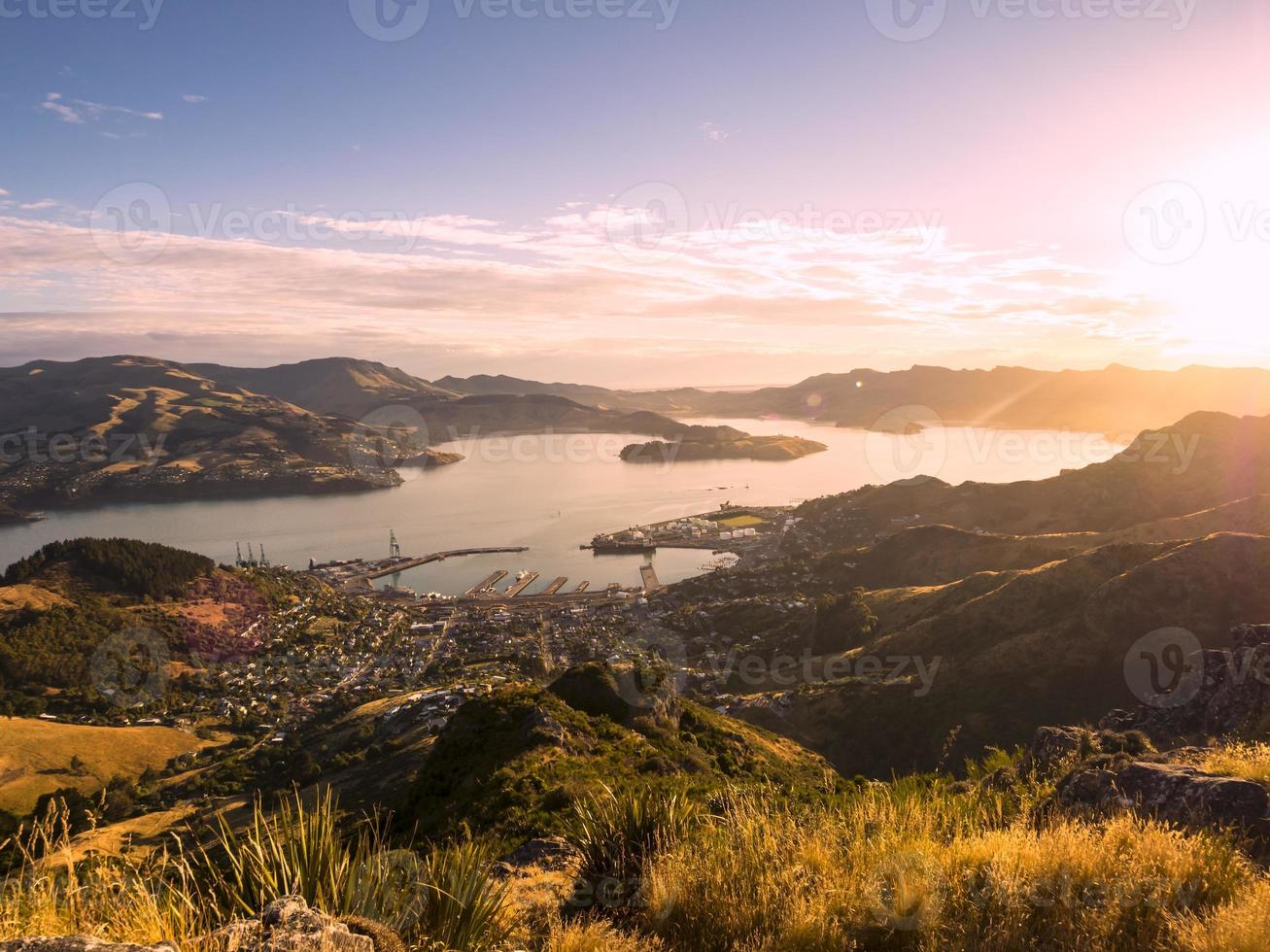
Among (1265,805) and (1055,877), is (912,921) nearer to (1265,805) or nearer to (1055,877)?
(1055,877)

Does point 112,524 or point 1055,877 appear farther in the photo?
point 112,524

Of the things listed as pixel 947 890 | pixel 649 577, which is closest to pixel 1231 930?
pixel 947 890

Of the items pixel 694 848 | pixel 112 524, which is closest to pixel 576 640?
pixel 694 848

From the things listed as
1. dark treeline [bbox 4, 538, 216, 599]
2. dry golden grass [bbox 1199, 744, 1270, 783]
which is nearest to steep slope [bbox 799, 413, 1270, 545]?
dry golden grass [bbox 1199, 744, 1270, 783]

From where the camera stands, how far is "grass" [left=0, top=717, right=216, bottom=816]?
32781 millimetres

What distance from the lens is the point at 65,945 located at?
259cm

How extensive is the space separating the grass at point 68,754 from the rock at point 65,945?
3944 cm

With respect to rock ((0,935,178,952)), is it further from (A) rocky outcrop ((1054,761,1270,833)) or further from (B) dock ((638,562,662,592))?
(B) dock ((638,562,662,592))

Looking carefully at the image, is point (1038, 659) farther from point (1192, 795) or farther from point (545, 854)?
point (545, 854)

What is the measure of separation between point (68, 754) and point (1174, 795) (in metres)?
47.3

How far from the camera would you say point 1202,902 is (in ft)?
13.8

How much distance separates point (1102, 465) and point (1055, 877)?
77954 mm

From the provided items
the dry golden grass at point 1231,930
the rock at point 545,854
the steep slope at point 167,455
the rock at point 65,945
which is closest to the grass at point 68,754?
the rock at point 545,854

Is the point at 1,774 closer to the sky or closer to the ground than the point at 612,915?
closer to the ground
